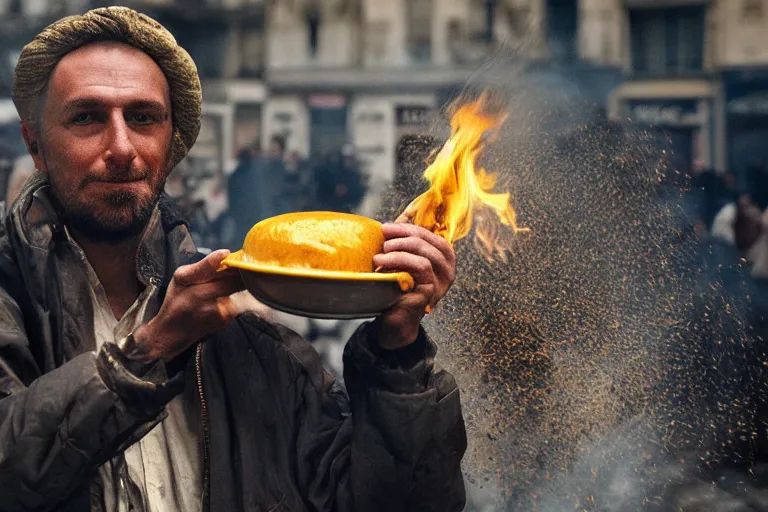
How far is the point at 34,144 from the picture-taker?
225cm

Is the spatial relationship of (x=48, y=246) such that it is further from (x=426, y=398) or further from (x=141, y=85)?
(x=426, y=398)

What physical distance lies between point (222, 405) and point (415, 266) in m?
0.60

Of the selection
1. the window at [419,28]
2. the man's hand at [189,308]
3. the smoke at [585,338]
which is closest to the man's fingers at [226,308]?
the man's hand at [189,308]

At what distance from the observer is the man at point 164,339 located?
188 centimetres

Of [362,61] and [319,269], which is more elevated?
[362,61]

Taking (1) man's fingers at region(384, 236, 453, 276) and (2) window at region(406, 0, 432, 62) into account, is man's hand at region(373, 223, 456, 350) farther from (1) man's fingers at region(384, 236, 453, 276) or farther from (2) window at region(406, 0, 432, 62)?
(2) window at region(406, 0, 432, 62)

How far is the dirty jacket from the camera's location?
178 centimetres

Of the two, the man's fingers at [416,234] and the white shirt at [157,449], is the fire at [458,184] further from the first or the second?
the white shirt at [157,449]

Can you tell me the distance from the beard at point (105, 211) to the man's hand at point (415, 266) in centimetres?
59

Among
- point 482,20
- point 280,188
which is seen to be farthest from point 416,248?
point 482,20

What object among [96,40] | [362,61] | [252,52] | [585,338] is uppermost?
[252,52]

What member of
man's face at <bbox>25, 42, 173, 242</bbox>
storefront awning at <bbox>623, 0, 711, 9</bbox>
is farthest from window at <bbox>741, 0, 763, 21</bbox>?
man's face at <bbox>25, 42, 173, 242</bbox>

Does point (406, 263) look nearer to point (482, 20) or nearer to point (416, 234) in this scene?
point (416, 234)

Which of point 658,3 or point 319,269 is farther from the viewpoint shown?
point 658,3
